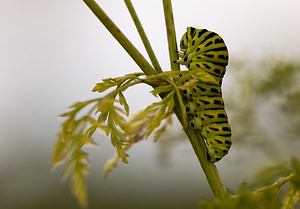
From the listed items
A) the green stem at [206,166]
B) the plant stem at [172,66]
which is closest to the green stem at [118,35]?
the plant stem at [172,66]

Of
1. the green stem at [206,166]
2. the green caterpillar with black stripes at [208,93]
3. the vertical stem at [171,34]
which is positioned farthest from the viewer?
the green caterpillar with black stripes at [208,93]

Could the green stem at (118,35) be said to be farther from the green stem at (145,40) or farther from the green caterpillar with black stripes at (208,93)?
the green caterpillar with black stripes at (208,93)

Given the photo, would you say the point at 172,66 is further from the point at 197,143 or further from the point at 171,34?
the point at 197,143

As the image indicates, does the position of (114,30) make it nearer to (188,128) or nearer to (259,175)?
(188,128)

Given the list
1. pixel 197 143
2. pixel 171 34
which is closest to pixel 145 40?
pixel 171 34

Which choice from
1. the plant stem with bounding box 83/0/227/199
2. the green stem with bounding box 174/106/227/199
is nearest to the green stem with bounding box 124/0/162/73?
the plant stem with bounding box 83/0/227/199

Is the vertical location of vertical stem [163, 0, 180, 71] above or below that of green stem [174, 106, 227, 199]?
above

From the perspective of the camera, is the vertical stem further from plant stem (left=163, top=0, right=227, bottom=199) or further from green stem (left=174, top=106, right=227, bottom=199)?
green stem (left=174, top=106, right=227, bottom=199)
